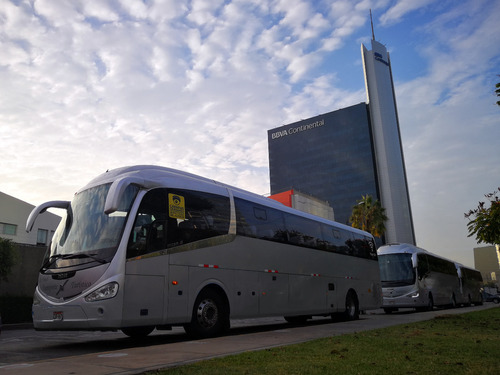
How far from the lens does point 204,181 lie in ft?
36.2

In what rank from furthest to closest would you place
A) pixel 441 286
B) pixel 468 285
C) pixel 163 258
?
pixel 468 285
pixel 441 286
pixel 163 258

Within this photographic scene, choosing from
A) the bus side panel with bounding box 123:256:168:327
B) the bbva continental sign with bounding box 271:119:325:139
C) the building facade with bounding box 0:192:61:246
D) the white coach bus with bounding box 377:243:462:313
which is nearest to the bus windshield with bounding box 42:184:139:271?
the bus side panel with bounding box 123:256:168:327

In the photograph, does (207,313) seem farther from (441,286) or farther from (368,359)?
(441,286)

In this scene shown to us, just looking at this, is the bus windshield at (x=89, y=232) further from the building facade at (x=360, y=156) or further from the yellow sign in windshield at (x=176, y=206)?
the building facade at (x=360, y=156)

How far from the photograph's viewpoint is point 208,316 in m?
9.90

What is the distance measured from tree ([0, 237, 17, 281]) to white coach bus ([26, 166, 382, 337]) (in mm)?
13407

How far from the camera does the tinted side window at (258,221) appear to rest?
11.5 m

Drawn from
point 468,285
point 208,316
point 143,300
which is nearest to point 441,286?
point 468,285

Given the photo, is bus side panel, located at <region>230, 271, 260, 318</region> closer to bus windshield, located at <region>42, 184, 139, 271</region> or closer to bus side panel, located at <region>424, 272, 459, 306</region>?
bus windshield, located at <region>42, 184, 139, 271</region>

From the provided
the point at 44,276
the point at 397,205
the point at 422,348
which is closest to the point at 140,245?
the point at 44,276

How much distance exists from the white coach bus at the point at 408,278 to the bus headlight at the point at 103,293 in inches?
726

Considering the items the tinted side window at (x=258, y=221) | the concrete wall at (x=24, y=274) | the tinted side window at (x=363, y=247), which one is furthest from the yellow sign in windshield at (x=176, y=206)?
the concrete wall at (x=24, y=274)

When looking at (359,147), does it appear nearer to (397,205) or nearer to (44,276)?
(397,205)

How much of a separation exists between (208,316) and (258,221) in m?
3.26
